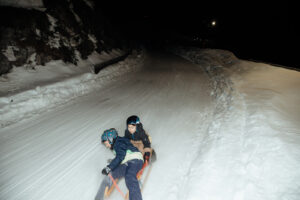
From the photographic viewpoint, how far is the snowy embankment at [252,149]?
108 inches

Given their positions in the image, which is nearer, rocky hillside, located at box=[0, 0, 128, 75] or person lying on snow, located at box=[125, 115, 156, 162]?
person lying on snow, located at box=[125, 115, 156, 162]

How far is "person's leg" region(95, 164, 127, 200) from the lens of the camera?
9.07 feet

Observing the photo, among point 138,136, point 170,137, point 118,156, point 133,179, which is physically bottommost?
point 170,137

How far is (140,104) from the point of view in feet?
20.4

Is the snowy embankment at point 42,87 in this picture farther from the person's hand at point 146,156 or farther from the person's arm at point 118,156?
the person's hand at point 146,156

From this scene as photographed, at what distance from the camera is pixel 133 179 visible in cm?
286

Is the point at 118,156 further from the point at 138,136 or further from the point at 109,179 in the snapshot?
the point at 138,136

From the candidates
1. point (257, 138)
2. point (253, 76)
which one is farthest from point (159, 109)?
point (253, 76)

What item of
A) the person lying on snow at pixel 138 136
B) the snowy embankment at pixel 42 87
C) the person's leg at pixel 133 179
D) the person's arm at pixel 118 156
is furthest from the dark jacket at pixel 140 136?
the snowy embankment at pixel 42 87

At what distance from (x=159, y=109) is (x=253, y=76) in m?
5.44

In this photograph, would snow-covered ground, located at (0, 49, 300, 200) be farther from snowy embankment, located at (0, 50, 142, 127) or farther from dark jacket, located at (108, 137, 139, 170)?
dark jacket, located at (108, 137, 139, 170)

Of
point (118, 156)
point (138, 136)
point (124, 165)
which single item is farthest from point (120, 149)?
point (138, 136)

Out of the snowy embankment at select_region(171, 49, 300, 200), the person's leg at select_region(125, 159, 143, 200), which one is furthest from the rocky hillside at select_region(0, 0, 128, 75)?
the snowy embankment at select_region(171, 49, 300, 200)

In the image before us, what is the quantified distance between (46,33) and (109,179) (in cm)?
1013
